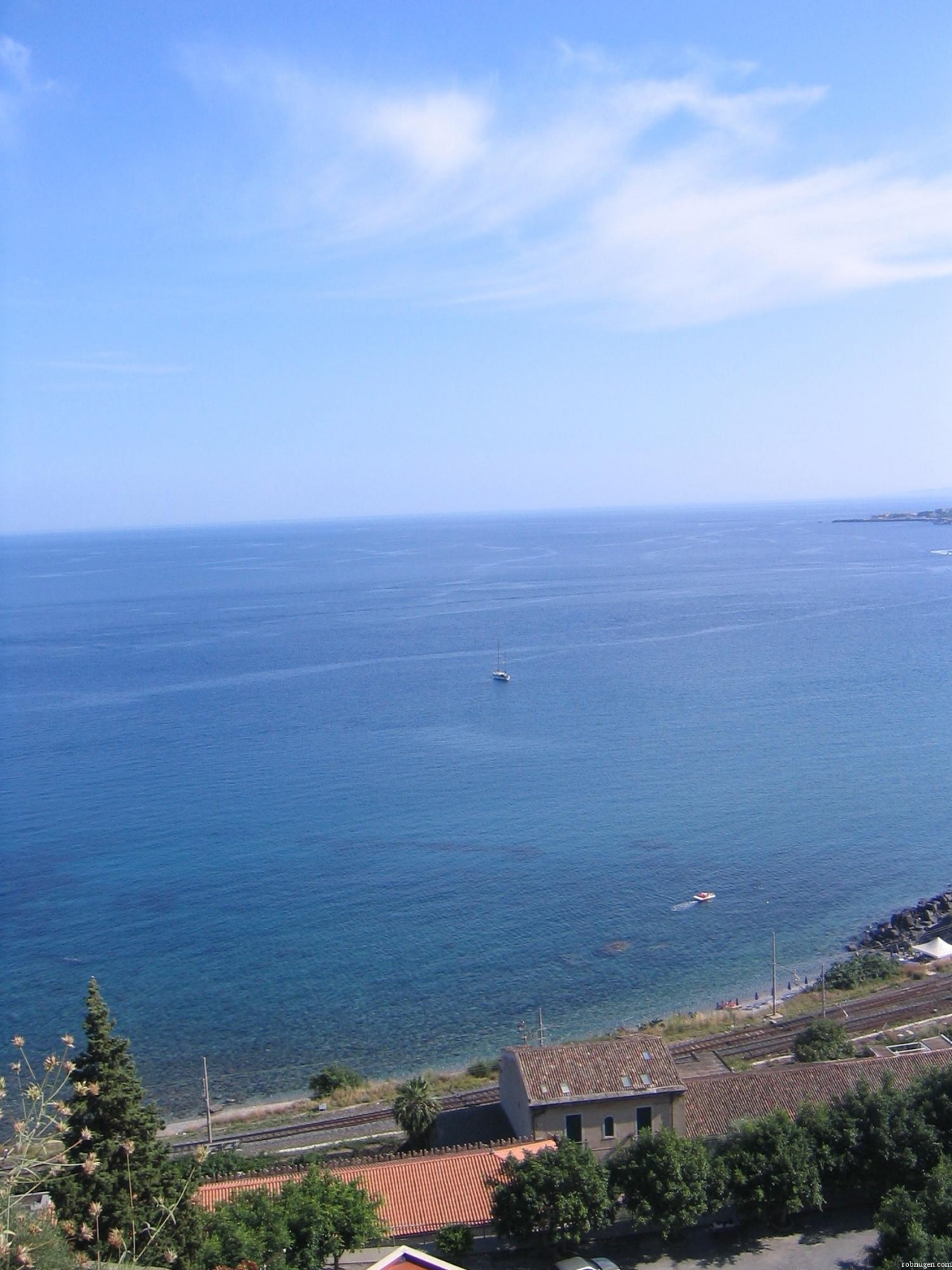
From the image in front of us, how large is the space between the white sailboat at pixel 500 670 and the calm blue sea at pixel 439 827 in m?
0.81

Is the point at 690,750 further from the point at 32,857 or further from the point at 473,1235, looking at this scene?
the point at 473,1235

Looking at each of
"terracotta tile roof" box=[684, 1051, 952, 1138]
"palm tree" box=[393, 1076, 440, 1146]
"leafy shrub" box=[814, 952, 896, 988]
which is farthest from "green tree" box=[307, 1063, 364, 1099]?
"leafy shrub" box=[814, 952, 896, 988]

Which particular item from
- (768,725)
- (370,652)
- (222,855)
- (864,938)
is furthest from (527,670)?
(864,938)

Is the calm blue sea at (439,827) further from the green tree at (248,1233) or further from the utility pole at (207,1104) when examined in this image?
the green tree at (248,1233)

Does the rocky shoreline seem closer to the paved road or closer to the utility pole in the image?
the paved road

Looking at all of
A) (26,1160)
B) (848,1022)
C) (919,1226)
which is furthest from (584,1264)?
(848,1022)

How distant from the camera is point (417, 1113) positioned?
20984 mm

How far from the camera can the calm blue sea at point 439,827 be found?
32250mm

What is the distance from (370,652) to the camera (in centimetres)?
8781

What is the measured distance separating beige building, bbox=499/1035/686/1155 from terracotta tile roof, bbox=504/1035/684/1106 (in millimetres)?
13

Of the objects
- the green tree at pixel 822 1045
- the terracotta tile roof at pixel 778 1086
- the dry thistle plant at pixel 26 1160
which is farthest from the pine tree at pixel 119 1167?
the green tree at pixel 822 1045

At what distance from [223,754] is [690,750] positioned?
25.2m

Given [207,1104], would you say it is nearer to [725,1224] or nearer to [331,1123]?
[331,1123]

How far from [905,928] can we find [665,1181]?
75.9 ft
